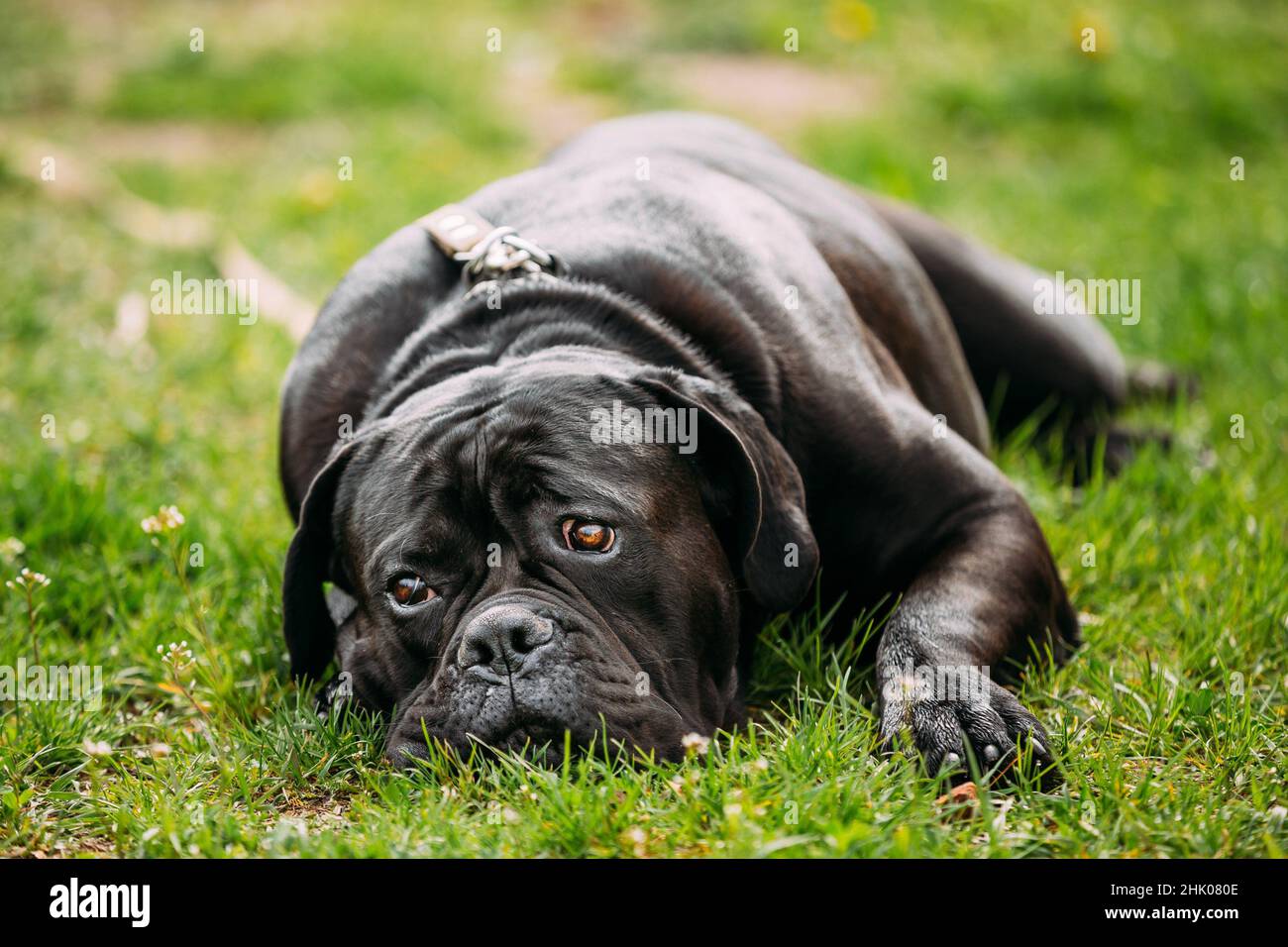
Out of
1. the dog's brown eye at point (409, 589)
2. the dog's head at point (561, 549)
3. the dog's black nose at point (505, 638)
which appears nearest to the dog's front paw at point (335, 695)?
the dog's head at point (561, 549)

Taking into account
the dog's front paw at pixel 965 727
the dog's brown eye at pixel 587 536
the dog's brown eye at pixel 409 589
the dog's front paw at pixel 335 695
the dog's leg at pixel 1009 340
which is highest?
the dog's leg at pixel 1009 340

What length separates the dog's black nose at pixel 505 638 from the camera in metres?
2.57

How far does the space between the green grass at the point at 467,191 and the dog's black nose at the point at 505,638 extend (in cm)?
20

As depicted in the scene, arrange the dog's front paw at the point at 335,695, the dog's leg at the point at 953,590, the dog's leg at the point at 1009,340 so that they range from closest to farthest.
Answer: the dog's leg at the point at 953,590
the dog's front paw at the point at 335,695
the dog's leg at the point at 1009,340

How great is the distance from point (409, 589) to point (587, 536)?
15.9 inches

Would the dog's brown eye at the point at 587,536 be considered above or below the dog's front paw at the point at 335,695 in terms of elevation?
above

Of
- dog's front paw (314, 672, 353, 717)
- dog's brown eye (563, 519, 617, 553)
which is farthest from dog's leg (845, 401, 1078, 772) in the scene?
dog's front paw (314, 672, 353, 717)

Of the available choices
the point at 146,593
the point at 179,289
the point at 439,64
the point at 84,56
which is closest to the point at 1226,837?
the point at 146,593

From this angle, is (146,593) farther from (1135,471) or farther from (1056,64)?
(1056,64)

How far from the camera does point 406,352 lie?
336 centimetres

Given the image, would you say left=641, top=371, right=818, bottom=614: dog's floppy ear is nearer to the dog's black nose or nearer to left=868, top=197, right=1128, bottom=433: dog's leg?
the dog's black nose

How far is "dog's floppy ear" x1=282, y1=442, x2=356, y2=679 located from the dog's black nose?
0.64 m

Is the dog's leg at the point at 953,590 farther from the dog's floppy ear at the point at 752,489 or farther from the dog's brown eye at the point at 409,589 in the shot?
the dog's brown eye at the point at 409,589

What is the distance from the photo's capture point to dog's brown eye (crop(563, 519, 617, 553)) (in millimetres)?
2777
